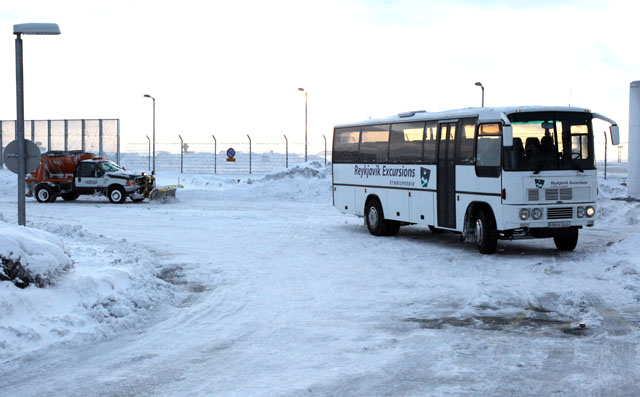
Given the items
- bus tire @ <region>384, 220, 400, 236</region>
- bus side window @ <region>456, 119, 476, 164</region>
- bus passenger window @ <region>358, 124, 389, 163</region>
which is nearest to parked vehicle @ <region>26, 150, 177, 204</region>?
bus passenger window @ <region>358, 124, 389, 163</region>


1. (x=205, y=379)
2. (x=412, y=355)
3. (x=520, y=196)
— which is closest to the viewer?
(x=205, y=379)

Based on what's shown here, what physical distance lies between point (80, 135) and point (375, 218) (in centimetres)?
3624

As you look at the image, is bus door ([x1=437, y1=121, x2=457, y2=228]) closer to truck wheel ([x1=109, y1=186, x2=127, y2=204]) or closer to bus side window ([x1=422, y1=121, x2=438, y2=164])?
bus side window ([x1=422, y1=121, x2=438, y2=164])

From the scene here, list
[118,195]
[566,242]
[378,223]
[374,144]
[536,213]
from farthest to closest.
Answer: [118,195]
[374,144]
[378,223]
[566,242]
[536,213]

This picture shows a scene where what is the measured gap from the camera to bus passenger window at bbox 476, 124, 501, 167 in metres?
15.2

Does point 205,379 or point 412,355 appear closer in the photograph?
point 205,379

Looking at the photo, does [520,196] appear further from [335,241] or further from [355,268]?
[335,241]

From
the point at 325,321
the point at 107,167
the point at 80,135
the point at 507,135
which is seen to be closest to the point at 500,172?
the point at 507,135

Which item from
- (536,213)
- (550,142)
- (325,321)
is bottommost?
(325,321)

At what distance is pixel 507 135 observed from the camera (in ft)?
47.5

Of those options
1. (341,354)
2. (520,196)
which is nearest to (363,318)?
(341,354)

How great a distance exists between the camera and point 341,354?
7.45 meters

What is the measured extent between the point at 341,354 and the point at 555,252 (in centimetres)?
967

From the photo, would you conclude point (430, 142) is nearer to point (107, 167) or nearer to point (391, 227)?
point (391, 227)
